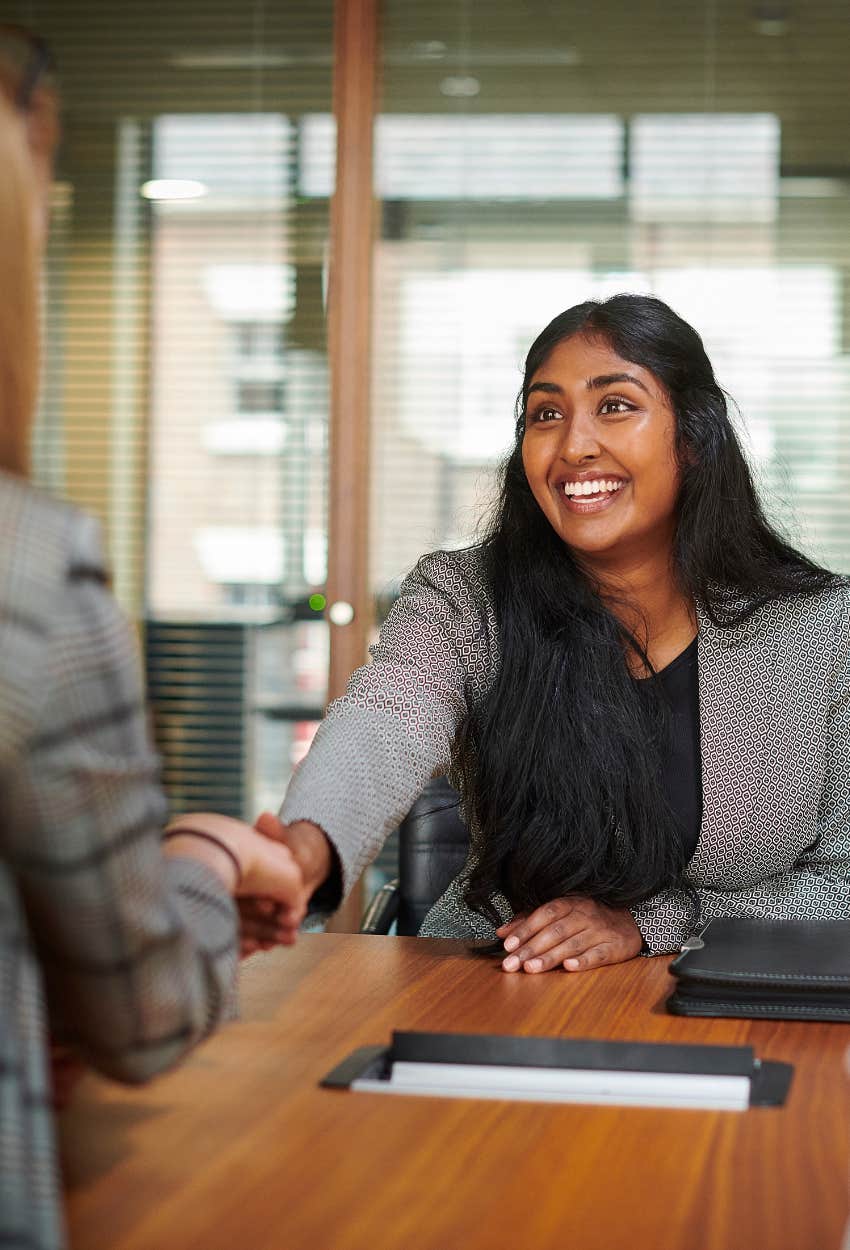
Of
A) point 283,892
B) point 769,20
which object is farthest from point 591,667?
point 769,20

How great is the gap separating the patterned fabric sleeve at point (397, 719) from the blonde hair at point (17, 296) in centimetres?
91

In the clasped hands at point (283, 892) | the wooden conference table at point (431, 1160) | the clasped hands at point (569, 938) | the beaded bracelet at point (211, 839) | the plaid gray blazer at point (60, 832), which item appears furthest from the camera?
the clasped hands at point (569, 938)

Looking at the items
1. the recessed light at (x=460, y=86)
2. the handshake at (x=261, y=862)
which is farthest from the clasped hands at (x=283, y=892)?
the recessed light at (x=460, y=86)

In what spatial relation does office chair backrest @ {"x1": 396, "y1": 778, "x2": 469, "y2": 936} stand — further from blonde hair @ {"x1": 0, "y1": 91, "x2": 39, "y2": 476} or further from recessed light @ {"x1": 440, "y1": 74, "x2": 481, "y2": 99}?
recessed light @ {"x1": 440, "y1": 74, "x2": 481, "y2": 99}

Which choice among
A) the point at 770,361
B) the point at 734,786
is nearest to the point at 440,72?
the point at 770,361

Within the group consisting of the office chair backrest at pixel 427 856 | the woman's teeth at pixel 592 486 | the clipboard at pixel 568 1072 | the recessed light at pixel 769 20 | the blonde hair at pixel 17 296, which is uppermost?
the recessed light at pixel 769 20

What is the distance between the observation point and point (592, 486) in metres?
2.12

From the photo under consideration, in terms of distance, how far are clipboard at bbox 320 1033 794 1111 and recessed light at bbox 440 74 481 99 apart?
3094 mm

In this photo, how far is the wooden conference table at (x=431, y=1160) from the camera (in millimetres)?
936

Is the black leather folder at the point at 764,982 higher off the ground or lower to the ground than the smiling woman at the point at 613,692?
lower

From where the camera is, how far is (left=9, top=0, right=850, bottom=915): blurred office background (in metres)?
3.74

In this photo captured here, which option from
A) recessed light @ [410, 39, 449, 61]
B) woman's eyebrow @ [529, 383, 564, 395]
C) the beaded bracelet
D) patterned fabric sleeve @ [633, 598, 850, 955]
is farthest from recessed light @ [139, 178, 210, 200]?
the beaded bracelet

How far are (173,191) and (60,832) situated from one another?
139 inches

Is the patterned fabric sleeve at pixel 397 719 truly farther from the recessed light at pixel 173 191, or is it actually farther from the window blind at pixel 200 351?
the recessed light at pixel 173 191
